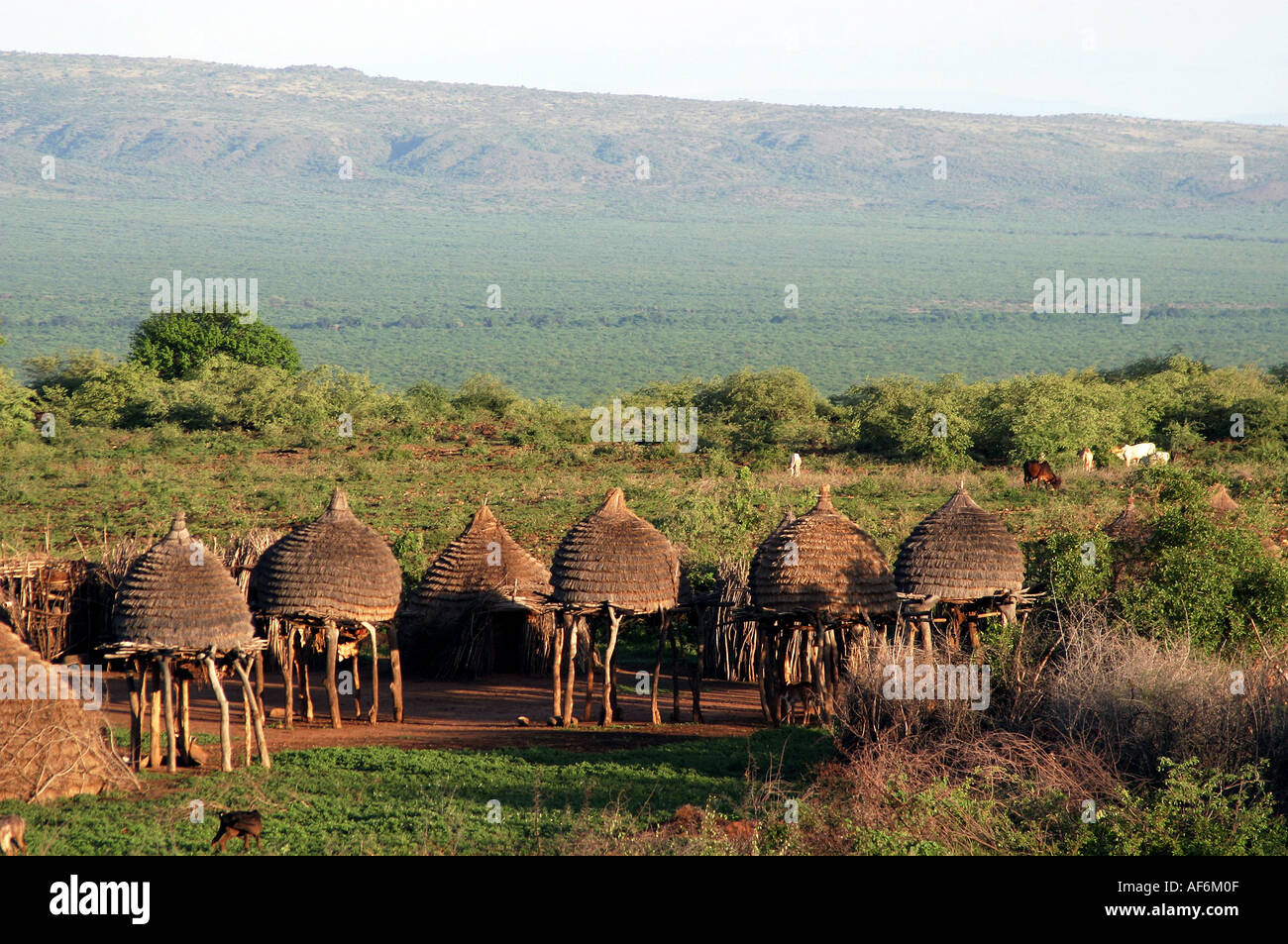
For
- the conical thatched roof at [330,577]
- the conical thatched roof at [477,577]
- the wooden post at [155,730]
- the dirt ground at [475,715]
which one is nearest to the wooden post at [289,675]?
the dirt ground at [475,715]

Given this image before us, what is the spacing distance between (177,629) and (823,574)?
6.43 metres

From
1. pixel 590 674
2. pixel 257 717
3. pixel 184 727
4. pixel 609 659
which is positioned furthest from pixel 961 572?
pixel 184 727

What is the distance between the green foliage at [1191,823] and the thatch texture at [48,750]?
8.25 meters

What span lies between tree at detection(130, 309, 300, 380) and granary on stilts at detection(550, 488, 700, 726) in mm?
32989

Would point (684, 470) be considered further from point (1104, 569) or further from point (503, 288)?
point (503, 288)

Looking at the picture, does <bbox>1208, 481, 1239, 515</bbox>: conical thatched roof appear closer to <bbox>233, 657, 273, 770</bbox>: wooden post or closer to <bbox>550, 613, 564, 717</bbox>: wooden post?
<bbox>550, 613, 564, 717</bbox>: wooden post

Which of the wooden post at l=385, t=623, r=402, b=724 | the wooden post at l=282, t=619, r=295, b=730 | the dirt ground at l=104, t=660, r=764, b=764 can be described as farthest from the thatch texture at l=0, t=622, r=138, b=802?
the wooden post at l=385, t=623, r=402, b=724

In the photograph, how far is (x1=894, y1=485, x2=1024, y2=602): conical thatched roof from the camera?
1594 centimetres

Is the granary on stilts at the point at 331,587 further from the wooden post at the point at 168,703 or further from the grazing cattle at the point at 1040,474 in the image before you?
the grazing cattle at the point at 1040,474

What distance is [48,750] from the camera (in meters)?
12.3

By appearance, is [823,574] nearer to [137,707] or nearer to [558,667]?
[558,667]

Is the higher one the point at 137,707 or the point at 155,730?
the point at 137,707

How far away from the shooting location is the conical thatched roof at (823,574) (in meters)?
15.1

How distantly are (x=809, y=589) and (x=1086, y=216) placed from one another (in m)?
152
